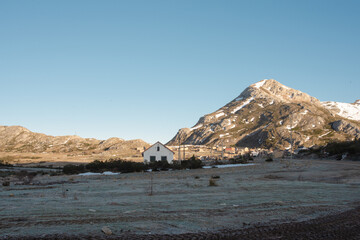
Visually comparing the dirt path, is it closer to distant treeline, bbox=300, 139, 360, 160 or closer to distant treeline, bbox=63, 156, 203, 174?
distant treeline, bbox=63, 156, 203, 174

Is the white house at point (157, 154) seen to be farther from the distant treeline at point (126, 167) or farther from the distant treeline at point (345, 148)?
the distant treeline at point (345, 148)

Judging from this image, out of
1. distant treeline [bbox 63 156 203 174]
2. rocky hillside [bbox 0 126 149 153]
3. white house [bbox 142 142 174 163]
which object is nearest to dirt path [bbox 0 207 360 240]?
distant treeline [bbox 63 156 203 174]

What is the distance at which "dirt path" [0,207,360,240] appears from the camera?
5.84 meters

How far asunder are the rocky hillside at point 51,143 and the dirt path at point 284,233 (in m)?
120

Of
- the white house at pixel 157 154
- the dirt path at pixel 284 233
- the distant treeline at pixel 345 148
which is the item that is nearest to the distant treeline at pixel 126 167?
the white house at pixel 157 154

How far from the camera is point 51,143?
14325cm

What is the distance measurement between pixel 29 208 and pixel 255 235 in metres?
6.56

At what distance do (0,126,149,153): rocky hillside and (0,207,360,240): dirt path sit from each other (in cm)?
11997

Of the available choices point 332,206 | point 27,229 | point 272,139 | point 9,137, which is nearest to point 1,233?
point 27,229

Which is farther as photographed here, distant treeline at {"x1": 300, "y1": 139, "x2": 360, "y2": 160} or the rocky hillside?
the rocky hillside

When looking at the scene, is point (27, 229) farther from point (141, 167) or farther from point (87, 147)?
point (87, 147)

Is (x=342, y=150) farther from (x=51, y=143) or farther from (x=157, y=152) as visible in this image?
(x=51, y=143)

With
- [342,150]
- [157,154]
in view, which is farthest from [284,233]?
[342,150]

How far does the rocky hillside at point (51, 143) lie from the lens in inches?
5182
